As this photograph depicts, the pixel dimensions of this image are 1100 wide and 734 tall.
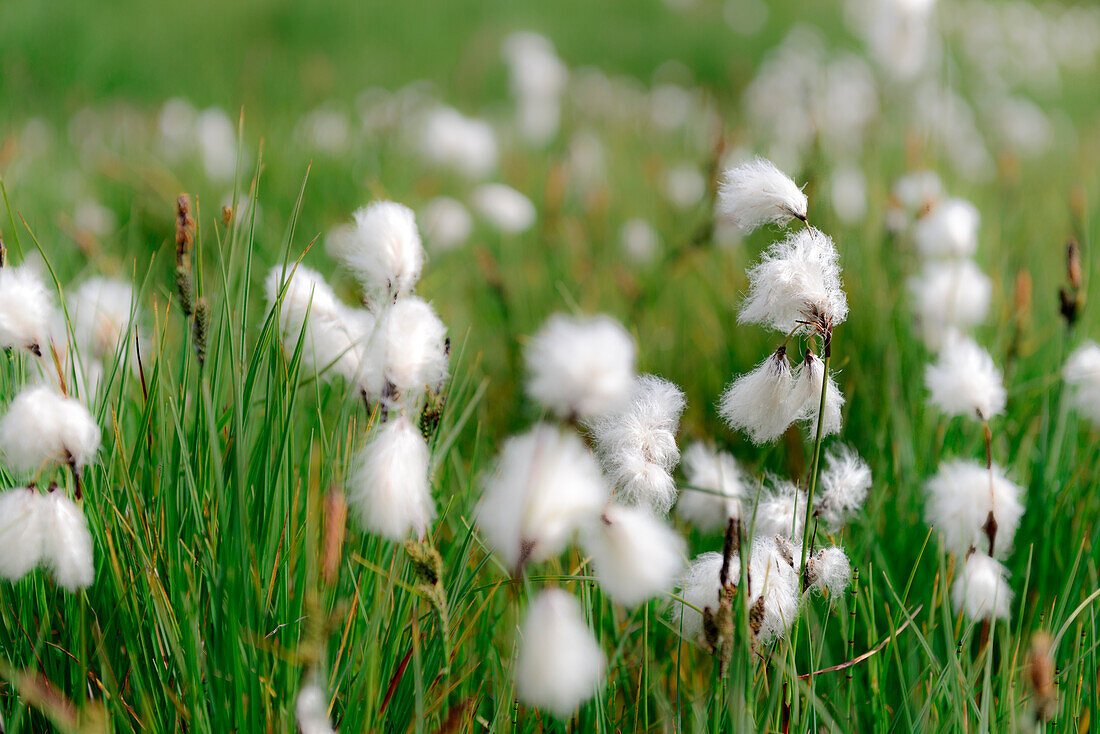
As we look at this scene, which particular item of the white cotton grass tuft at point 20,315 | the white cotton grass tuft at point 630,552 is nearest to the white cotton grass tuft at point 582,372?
the white cotton grass tuft at point 630,552

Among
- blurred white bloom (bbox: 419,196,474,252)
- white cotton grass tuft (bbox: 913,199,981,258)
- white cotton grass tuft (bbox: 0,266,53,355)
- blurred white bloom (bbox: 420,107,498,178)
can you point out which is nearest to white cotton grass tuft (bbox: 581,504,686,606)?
white cotton grass tuft (bbox: 0,266,53,355)

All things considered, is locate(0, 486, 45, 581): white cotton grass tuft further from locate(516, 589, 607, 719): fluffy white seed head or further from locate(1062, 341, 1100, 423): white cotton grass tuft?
locate(1062, 341, 1100, 423): white cotton grass tuft

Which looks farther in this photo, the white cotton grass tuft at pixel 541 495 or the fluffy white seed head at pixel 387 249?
the fluffy white seed head at pixel 387 249

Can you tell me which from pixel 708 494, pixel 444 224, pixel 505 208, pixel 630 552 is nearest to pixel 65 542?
pixel 630 552

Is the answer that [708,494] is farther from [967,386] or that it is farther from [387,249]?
[387,249]

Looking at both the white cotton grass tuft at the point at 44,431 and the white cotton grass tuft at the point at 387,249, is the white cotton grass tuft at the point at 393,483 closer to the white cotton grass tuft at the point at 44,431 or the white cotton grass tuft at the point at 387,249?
the white cotton grass tuft at the point at 387,249

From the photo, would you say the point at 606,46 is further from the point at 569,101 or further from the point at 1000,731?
the point at 1000,731
